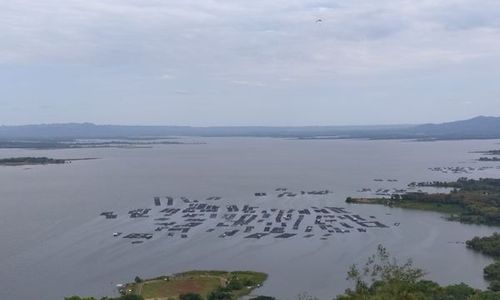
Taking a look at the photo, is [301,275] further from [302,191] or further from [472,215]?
[302,191]

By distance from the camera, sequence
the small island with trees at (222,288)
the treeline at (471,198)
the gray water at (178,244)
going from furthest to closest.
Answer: the treeline at (471,198)
the gray water at (178,244)
the small island with trees at (222,288)

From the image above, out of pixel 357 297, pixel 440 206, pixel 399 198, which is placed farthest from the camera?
pixel 399 198

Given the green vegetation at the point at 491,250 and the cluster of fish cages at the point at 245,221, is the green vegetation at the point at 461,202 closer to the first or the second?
the cluster of fish cages at the point at 245,221

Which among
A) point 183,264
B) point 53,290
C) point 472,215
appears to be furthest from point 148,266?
point 472,215

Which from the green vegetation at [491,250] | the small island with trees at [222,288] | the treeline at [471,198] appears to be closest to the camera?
the small island with trees at [222,288]

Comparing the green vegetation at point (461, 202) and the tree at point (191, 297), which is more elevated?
the green vegetation at point (461, 202)

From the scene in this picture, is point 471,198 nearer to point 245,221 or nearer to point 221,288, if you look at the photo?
point 245,221

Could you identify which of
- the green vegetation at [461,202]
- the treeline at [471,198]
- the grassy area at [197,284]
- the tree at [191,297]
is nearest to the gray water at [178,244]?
the grassy area at [197,284]
